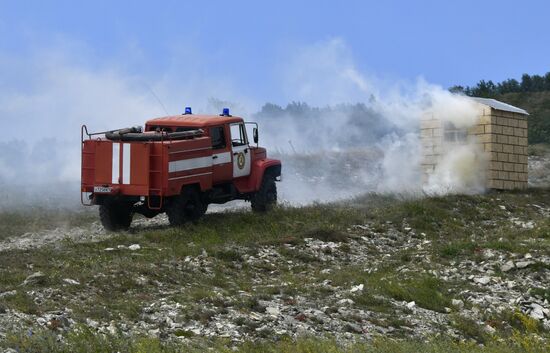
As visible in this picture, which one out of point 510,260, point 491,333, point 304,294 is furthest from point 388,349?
point 510,260

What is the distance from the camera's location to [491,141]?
28125 mm

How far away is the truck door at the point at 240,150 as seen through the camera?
2317 cm

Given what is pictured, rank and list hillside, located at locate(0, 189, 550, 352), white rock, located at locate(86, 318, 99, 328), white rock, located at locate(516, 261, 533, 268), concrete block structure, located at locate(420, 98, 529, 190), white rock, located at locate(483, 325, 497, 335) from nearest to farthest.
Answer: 1. hillside, located at locate(0, 189, 550, 352)
2. white rock, located at locate(86, 318, 99, 328)
3. white rock, located at locate(483, 325, 497, 335)
4. white rock, located at locate(516, 261, 533, 268)
5. concrete block structure, located at locate(420, 98, 529, 190)

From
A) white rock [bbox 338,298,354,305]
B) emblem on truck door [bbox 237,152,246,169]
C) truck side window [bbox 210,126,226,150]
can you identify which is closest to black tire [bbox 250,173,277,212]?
emblem on truck door [bbox 237,152,246,169]

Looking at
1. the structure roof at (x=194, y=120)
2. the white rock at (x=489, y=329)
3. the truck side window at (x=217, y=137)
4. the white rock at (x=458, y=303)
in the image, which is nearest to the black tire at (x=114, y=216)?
the structure roof at (x=194, y=120)

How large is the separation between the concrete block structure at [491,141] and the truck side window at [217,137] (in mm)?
8420

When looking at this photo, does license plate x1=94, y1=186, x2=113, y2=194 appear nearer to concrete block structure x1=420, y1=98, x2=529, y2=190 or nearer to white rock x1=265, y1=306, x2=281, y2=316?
white rock x1=265, y1=306, x2=281, y2=316

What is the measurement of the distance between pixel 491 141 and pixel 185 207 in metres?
10.4

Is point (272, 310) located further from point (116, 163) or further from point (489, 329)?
point (116, 163)

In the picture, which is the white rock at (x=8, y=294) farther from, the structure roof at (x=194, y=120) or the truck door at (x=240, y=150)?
the truck door at (x=240, y=150)

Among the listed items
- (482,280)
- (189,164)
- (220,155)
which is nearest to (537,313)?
(482,280)

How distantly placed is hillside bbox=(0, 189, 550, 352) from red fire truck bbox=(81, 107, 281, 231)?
63 centimetres

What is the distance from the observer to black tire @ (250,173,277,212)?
942 inches

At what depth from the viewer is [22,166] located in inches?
1481
